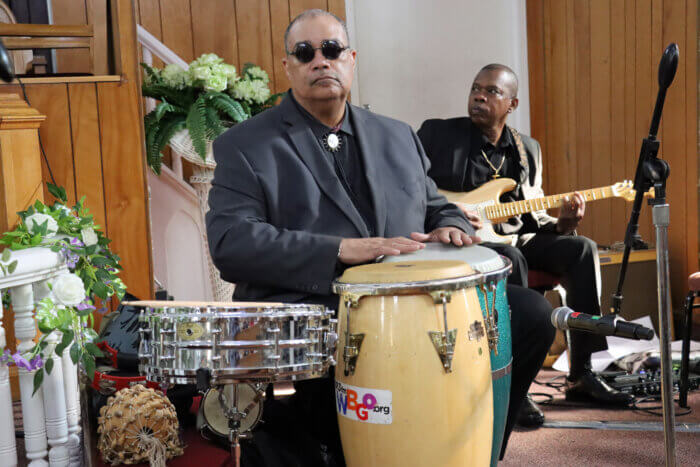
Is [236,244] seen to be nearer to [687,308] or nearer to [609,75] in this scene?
[687,308]

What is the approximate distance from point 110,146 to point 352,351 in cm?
160

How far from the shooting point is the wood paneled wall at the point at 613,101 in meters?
3.92

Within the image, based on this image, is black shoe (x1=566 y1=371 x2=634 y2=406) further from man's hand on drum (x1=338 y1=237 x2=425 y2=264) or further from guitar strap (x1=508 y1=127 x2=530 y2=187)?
man's hand on drum (x1=338 y1=237 x2=425 y2=264)

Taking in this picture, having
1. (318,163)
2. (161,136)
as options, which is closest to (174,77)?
(161,136)

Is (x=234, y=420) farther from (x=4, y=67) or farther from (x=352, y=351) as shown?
(x=4, y=67)

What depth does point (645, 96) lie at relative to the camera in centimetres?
419

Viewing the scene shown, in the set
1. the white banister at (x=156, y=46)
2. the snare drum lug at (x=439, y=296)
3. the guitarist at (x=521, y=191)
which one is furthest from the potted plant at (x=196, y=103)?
the snare drum lug at (x=439, y=296)

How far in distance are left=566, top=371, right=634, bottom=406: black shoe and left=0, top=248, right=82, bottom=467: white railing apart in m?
2.00

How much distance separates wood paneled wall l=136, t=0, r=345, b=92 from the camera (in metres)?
4.73

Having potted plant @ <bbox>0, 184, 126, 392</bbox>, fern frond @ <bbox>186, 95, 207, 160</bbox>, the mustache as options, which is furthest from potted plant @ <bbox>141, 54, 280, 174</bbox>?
the mustache

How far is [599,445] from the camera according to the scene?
8.50 ft

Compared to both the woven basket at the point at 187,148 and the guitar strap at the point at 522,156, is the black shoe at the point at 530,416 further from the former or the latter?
the woven basket at the point at 187,148

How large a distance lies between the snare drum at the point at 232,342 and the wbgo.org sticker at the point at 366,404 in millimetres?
125

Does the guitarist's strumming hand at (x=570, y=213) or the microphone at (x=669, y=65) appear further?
the guitarist's strumming hand at (x=570, y=213)
